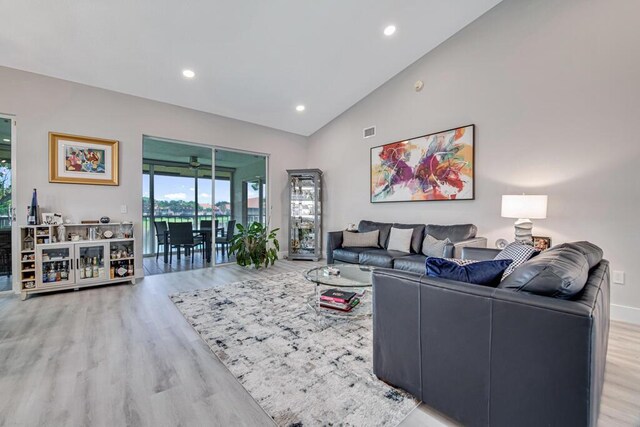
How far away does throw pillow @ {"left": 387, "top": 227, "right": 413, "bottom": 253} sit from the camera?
4145mm

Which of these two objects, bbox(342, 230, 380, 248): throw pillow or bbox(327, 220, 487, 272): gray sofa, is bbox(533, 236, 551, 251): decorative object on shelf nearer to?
bbox(327, 220, 487, 272): gray sofa

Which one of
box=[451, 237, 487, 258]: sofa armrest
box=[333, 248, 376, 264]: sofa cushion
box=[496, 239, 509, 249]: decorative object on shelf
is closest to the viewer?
box=[451, 237, 487, 258]: sofa armrest

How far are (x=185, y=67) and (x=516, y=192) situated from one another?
15.0ft

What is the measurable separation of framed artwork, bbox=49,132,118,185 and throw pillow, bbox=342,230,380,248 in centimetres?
368

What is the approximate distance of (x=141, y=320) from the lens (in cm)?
270

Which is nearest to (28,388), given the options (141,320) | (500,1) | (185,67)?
(141,320)

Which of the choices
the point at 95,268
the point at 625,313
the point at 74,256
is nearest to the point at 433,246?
the point at 625,313

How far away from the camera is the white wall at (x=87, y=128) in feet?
11.5

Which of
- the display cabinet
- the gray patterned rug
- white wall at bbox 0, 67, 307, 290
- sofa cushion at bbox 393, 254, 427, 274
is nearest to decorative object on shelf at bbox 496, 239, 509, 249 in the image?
sofa cushion at bbox 393, 254, 427, 274

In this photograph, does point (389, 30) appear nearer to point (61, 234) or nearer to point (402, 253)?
point (402, 253)

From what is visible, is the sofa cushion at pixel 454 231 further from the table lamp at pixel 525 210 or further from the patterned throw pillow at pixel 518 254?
the patterned throw pillow at pixel 518 254

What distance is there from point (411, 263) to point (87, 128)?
4836mm

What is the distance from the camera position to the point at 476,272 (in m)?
1.39

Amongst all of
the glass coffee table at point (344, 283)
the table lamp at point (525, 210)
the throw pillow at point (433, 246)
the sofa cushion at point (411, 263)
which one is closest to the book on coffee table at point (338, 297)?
the glass coffee table at point (344, 283)
